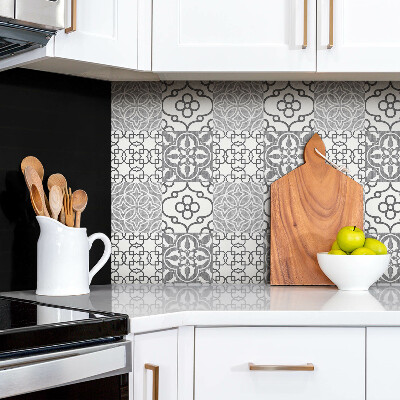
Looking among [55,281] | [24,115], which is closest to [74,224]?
[55,281]

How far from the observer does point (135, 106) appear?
225 cm

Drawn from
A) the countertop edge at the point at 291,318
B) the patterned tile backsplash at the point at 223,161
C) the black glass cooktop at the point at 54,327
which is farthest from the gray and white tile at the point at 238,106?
the black glass cooktop at the point at 54,327

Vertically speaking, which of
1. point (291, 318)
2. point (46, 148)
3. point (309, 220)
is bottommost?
point (291, 318)

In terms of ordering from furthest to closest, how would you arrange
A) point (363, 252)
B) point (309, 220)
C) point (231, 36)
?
point (309, 220) < point (363, 252) < point (231, 36)

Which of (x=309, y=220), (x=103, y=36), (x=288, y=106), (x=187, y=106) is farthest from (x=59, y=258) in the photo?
(x=288, y=106)

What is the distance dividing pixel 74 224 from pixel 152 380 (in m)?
0.63

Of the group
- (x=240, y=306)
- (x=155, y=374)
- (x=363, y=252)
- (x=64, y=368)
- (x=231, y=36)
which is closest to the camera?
(x=64, y=368)

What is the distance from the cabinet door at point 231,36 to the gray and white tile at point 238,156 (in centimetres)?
38

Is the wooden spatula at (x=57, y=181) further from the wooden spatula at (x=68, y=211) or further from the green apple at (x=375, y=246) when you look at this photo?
the green apple at (x=375, y=246)

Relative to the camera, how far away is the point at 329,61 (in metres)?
1.91

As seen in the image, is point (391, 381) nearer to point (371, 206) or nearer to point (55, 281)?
point (371, 206)

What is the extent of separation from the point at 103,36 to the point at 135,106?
18.3 inches

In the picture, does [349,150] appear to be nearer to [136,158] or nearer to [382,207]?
[382,207]

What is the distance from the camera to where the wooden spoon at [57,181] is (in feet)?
6.56
